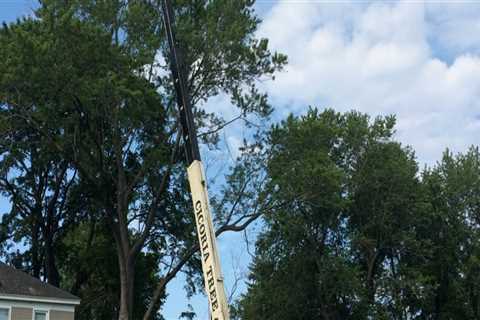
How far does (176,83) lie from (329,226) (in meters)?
34.0

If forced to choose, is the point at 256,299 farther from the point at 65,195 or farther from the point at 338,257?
the point at 65,195

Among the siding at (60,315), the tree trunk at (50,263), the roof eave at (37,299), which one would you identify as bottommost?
the siding at (60,315)

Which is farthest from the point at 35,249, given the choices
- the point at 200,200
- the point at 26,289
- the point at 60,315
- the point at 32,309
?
the point at 200,200

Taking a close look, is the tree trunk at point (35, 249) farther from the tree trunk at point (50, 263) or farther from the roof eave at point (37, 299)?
the roof eave at point (37, 299)

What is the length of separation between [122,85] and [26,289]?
1257 centimetres

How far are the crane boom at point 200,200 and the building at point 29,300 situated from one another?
72.1 feet

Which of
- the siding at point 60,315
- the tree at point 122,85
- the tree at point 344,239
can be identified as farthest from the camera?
the tree at point 344,239

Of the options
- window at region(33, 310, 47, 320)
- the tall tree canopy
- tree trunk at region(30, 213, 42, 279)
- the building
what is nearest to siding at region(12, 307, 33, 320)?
the building

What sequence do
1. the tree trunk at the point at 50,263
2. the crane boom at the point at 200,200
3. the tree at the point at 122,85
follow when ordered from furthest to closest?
1. the tree trunk at the point at 50,263
2. the tree at the point at 122,85
3. the crane boom at the point at 200,200

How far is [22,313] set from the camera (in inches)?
1373

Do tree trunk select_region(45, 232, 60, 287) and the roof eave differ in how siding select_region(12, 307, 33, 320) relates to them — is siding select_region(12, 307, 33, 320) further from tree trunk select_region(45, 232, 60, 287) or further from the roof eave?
tree trunk select_region(45, 232, 60, 287)

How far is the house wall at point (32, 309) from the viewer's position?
34.5 meters

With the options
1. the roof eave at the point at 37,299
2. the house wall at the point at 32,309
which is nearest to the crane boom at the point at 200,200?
the roof eave at the point at 37,299

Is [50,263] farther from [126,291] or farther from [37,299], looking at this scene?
[126,291]
